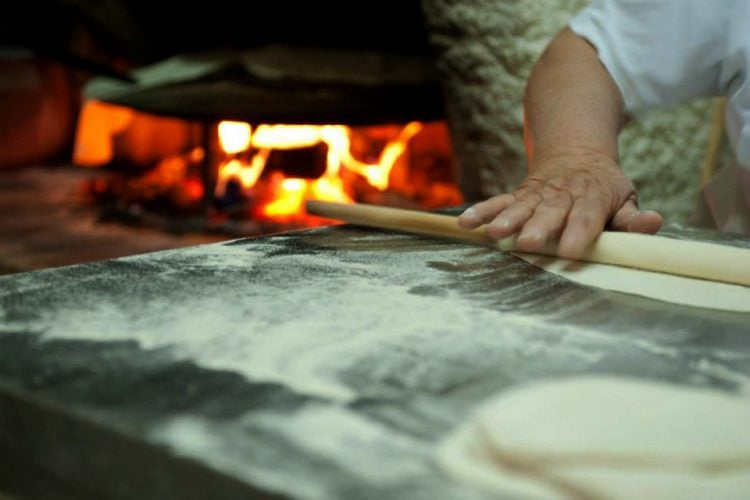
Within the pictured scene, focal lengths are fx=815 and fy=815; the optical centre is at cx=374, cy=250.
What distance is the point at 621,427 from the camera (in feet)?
1.44

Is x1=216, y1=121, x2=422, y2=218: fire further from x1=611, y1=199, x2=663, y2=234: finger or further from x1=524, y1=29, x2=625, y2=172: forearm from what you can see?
x1=611, y1=199, x2=663, y2=234: finger

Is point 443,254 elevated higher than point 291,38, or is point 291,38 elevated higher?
point 291,38

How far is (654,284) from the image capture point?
0.82m

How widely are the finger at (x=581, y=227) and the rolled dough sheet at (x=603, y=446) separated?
0.42 metres

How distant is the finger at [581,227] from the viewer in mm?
891

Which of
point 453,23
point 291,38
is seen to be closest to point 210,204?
point 291,38

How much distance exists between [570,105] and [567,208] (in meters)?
0.33

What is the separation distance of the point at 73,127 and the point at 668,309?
14.2 feet

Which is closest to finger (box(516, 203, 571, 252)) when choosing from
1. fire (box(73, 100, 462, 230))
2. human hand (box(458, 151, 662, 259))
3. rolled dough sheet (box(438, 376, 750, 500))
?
human hand (box(458, 151, 662, 259))

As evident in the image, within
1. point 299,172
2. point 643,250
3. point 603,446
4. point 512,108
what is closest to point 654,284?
point 643,250

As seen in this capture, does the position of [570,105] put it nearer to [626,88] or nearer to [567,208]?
[626,88]

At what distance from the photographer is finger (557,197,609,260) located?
2.92ft

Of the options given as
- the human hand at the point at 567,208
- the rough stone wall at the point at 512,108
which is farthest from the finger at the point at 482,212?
the rough stone wall at the point at 512,108

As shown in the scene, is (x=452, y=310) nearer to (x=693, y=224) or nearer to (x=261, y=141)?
(x=693, y=224)
